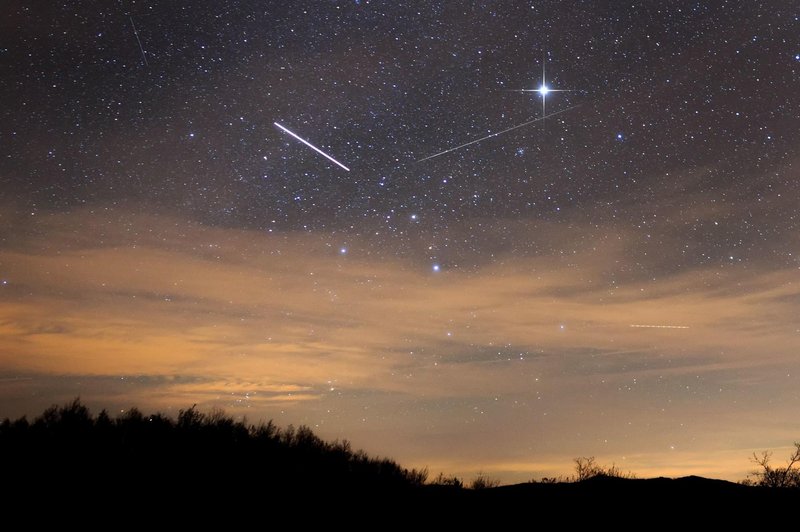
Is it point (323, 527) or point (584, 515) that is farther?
point (584, 515)

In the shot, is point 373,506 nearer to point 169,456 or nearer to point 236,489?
point 236,489

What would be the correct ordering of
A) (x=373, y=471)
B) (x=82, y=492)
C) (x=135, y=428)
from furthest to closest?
(x=373, y=471)
(x=135, y=428)
(x=82, y=492)

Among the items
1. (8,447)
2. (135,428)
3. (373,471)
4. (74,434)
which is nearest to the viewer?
(8,447)

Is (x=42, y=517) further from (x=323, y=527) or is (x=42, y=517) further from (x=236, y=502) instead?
(x=323, y=527)

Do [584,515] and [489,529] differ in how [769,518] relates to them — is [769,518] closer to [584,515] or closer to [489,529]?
[584,515]

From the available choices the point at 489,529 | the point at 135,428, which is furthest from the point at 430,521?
the point at 135,428

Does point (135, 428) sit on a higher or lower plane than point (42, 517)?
higher

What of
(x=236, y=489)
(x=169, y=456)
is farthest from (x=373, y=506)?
(x=169, y=456)
